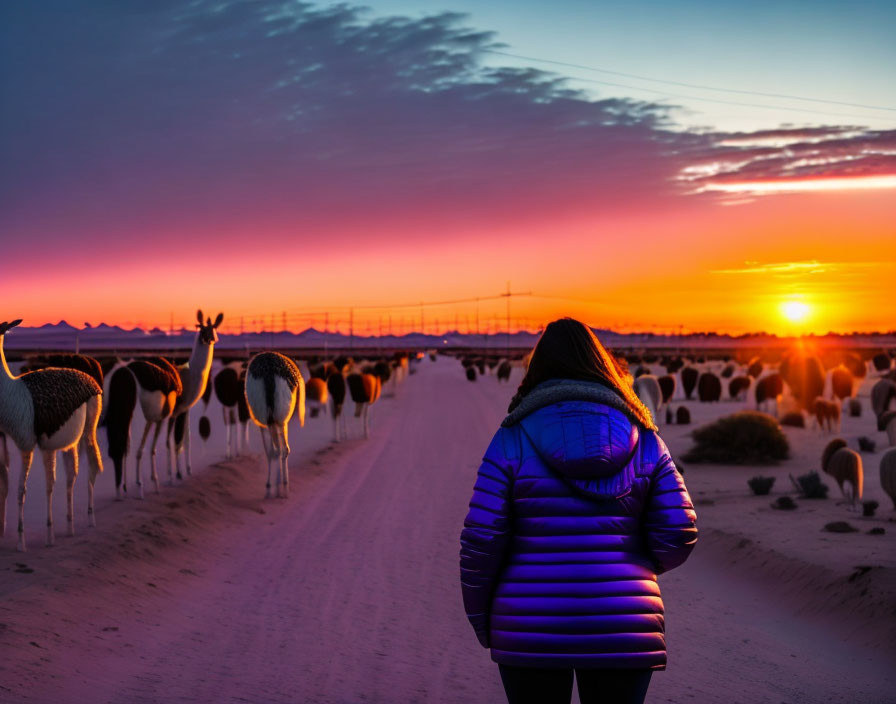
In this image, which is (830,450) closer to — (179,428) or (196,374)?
(196,374)

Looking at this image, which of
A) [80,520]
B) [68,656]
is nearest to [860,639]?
[68,656]

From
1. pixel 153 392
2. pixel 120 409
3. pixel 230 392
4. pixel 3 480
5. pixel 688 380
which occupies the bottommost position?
pixel 688 380

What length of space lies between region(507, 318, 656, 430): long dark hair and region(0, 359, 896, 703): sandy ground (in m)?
3.61

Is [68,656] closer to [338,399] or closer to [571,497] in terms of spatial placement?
[571,497]

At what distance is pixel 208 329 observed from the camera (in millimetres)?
16016

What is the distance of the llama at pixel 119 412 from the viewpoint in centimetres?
1304

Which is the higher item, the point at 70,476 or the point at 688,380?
the point at 70,476

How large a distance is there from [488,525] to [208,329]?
13.5 m

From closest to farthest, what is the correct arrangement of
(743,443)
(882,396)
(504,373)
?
(743,443), (882,396), (504,373)

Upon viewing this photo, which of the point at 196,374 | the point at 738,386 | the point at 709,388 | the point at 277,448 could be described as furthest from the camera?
the point at 738,386

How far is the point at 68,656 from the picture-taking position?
278 inches

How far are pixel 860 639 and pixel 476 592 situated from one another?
19.6ft

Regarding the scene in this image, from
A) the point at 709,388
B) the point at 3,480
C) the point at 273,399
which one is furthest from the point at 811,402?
the point at 3,480

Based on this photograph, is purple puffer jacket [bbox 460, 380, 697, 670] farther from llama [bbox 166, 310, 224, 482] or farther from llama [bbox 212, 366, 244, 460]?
llama [bbox 212, 366, 244, 460]
